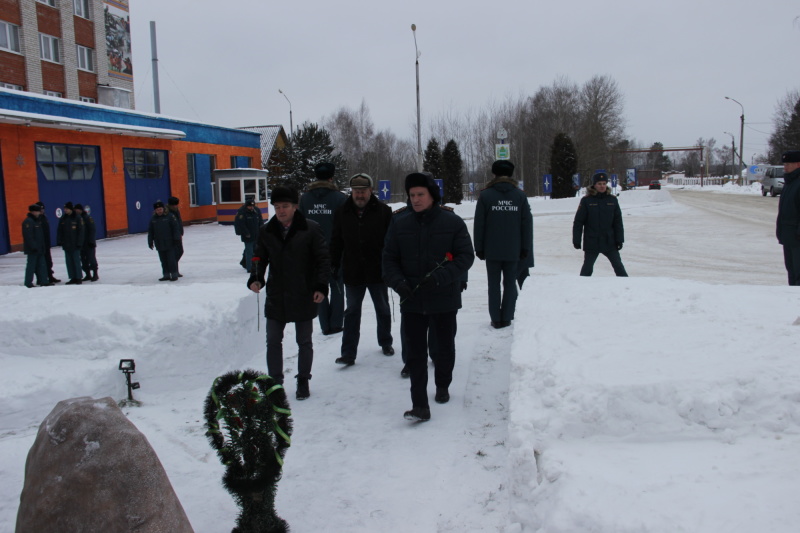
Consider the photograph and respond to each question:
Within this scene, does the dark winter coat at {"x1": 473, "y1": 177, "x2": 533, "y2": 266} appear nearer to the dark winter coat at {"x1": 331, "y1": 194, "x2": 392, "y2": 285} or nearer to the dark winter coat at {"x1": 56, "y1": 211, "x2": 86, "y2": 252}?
the dark winter coat at {"x1": 331, "y1": 194, "x2": 392, "y2": 285}

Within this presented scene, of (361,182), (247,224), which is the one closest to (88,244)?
(247,224)

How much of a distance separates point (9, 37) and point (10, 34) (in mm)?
169

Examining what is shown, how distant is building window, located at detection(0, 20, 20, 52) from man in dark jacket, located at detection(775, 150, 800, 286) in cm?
3030

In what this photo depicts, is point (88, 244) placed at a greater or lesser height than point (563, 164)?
lesser

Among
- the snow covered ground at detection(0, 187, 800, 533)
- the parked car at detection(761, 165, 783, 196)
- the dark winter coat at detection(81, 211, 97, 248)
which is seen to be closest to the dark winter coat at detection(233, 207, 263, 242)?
the dark winter coat at detection(81, 211, 97, 248)

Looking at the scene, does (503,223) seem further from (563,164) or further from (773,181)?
(773,181)

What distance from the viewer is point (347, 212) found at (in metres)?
5.96

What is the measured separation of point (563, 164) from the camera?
3691 cm

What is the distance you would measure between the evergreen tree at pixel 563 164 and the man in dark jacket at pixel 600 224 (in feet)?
97.7

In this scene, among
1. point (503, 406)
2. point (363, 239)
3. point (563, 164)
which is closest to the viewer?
point (503, 406)

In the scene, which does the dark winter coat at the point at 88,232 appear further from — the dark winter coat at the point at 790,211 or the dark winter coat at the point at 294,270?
the dark winter coat at the point at 790,211

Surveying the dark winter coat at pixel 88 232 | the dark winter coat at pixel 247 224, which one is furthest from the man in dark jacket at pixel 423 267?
the dark winter coat at pixel 88 232

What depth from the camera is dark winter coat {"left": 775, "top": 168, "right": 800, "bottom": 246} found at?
6898 mm

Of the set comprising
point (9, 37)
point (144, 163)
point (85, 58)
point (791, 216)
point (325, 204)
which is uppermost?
point (85, 58)
